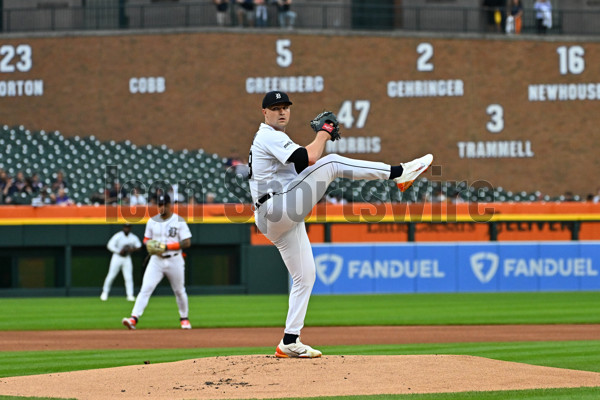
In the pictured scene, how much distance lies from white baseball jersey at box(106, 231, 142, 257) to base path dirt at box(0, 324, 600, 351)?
6416 millimetres

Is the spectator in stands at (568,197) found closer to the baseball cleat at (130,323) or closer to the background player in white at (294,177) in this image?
the baseball cleat at (130,323)

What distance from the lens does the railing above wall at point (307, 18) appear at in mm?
31156

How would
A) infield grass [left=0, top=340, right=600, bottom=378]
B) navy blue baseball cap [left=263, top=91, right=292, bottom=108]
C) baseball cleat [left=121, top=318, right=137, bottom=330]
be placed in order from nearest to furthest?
1. navy blue baseball cap [left=263, top=91, right=292, bottom=108]
2. infield grass [left=0, top=340, right=600, bottom=378]
3. baseball cleat [left=121, top=318, right=137, bottom=330]

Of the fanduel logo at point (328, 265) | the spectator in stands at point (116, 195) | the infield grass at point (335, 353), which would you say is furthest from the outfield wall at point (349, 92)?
the infield grass at point (335, 353)

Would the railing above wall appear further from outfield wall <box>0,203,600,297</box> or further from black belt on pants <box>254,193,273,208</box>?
black belt on pants <box>254,193,273,208</box>

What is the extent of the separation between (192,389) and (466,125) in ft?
79.3

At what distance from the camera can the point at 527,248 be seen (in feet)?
77.3

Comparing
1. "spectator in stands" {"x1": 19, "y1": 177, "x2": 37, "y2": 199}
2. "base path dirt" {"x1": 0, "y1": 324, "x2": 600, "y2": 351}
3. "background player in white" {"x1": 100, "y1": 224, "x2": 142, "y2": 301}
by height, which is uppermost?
"spectator in stands" {"x1": 19, "y1": 177, "x2": 37, "y2": 199}

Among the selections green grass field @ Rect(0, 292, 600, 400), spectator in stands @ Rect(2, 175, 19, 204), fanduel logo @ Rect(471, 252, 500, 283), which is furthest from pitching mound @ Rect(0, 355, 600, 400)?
spectator in stands @ Rect(2, 175, 19, 204)

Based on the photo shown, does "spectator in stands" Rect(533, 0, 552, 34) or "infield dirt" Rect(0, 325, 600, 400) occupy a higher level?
"spectator in stands" Rect(533, 0, 552, 34)

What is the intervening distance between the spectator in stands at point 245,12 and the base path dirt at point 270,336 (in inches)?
675

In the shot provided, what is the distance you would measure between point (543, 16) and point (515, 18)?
0.97 m

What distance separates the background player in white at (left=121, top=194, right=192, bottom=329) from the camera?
15242 millimetres

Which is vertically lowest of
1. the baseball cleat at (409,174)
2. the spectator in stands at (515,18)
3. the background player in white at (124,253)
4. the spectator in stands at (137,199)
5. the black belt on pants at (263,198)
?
the background player in white at (124,253)
